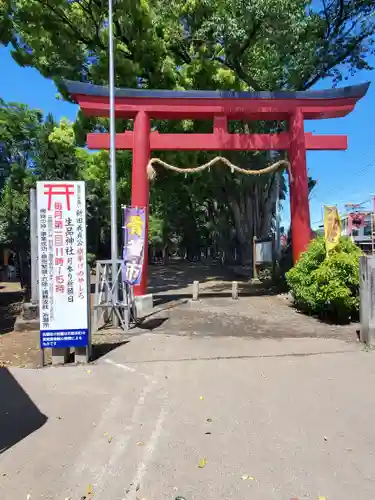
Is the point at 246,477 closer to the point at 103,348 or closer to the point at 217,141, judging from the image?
the point at 103,348

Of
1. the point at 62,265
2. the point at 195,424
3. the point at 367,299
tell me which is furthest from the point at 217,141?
the point at 195,424

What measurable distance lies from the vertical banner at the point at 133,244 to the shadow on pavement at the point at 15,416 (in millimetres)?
3977

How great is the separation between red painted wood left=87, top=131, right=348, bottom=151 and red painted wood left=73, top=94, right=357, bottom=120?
55cm

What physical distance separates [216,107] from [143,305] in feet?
18.8

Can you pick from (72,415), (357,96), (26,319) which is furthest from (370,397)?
(357,96)

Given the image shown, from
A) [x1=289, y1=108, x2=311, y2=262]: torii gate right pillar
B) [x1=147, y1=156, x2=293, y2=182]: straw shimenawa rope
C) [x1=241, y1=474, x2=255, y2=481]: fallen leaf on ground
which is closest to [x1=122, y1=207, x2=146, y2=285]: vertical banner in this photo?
[x1=147, y1=156, x2=293, y2=182]: straw shimenawa rope

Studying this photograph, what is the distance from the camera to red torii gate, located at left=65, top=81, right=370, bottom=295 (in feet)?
38.3

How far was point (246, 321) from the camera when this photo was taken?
962 cm

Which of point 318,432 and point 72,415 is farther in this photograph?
point 72,415

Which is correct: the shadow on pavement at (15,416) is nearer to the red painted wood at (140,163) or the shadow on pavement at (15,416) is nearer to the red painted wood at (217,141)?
the red painted wood at (140,163)

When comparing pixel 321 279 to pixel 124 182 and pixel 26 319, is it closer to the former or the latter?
pixel 26 319

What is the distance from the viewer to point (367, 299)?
727cm

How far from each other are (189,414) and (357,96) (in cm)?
1086

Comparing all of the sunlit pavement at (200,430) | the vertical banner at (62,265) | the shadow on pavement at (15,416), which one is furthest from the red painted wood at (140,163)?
the shadow on pavement at (15,416)
